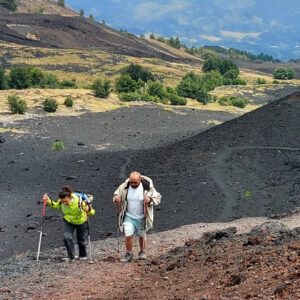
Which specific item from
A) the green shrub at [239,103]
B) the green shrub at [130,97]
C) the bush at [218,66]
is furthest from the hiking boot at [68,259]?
the bush at [218,66]

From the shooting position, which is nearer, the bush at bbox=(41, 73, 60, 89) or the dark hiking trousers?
the dark hiking trousers

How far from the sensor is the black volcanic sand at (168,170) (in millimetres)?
14898

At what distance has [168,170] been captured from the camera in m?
19.4

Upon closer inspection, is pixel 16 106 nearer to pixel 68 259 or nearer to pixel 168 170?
pixel 168 170

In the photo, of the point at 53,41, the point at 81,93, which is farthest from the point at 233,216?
the point at 53,41

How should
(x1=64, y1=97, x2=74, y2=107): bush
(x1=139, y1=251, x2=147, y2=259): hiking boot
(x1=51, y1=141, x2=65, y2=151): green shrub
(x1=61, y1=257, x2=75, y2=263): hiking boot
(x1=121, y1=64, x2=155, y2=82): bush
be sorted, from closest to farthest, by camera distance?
(x1=139, y1=251, x2=147, y2=259): hiking boot, (x1=61, y1=257, x2=75, y2=263): hiking boot, (x1=51, y1=141, x2=65, y2=151): green shrub, (x1=64, y1=97, x2=74, y2=107): bush, (x1=121, y1=64, x2=155, y2=82): bush

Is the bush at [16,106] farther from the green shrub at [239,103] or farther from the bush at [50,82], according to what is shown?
the green shrub at [239,103]

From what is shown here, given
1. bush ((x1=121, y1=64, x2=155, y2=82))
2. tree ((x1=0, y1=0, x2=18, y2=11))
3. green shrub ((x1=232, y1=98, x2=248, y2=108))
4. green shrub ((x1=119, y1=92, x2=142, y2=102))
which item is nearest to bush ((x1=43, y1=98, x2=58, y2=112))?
green shrub ((x1=119, y1=92, x2=142, y2=102))

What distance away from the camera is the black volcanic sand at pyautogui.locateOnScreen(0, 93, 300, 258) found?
14.9m

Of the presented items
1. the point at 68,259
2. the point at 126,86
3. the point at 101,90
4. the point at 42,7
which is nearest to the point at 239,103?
the point at 126,86

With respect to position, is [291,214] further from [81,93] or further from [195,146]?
[81,93]

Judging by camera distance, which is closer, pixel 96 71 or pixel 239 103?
pixel 239 103

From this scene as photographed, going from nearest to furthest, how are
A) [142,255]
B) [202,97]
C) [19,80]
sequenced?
[142,255], [19,80], [202,97]

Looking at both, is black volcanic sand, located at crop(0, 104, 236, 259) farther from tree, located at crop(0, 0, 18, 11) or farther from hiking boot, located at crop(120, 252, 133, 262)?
tree, located at crop(0, 0, 18, 11)
